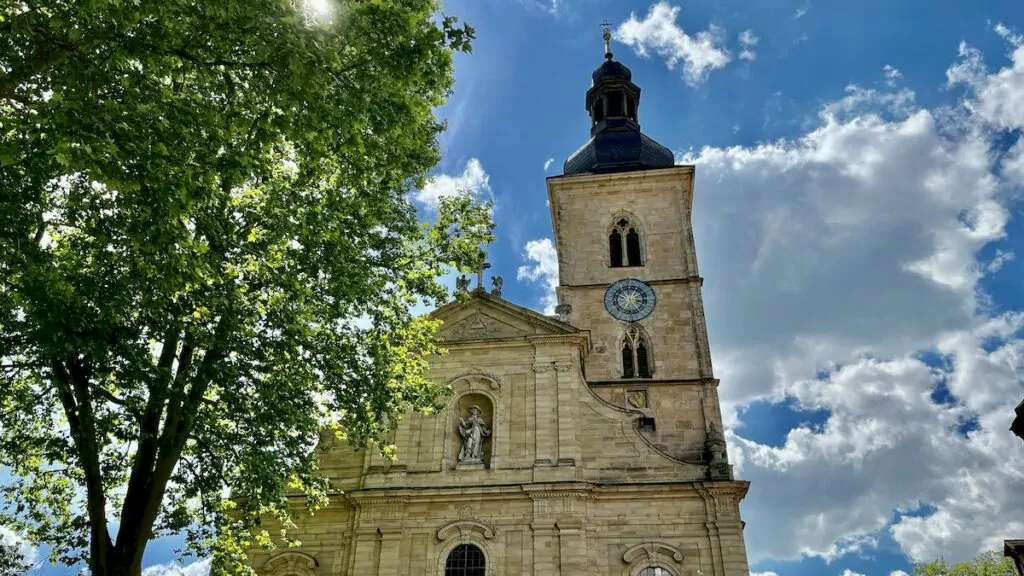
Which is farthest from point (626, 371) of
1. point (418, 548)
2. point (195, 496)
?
point (195, 496)

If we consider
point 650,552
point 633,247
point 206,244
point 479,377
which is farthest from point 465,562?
point 633,247

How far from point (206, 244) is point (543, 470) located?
490 inches

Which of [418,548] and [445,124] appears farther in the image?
[418,548]

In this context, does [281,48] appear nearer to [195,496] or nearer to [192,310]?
[192,310]

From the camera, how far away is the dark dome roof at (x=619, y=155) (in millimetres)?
31413

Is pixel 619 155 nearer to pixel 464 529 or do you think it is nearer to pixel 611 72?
pixel 611 72

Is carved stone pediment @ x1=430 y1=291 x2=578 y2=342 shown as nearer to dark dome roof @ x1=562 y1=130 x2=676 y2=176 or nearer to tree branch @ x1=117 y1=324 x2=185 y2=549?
dark dome roof @ x1=562 y1=130 x2=676 y2=176

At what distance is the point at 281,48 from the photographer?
8.51 meters

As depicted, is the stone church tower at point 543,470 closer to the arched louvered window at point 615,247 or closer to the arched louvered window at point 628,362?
the arched louvered window at point 628,362

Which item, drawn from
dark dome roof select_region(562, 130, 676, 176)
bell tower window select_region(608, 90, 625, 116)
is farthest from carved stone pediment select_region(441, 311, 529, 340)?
bell tower window select_region(608, 90, 625, 116)

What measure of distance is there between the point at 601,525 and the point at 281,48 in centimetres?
1470

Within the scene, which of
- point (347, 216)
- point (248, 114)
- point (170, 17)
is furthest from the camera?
point (347, 216)

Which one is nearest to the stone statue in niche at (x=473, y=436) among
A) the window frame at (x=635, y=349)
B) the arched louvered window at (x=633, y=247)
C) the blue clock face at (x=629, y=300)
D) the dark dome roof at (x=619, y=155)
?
the window frame at (x=635, y=349)

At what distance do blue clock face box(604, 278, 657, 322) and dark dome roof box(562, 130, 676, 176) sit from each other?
18.6 feet
